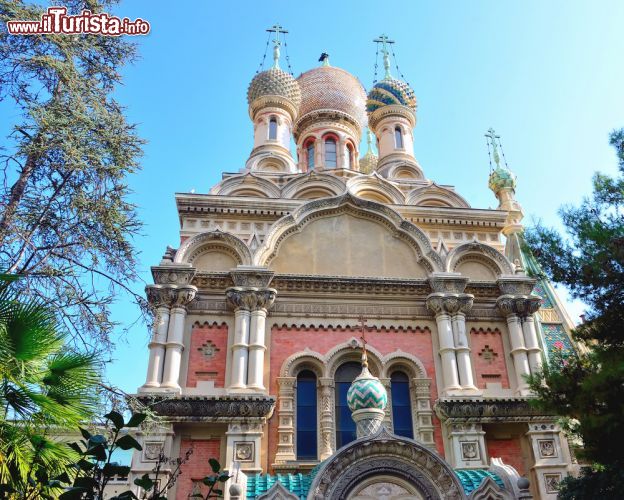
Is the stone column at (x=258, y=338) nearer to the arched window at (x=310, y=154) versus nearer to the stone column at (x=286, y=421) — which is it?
the stone column at (x=286, y=421)

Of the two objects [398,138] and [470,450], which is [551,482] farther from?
[398,138]

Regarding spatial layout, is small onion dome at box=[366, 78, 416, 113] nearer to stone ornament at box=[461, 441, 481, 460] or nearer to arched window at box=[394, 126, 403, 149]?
arched window at box=[394, 126, 403, 149]

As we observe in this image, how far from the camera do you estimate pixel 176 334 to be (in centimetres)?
1225

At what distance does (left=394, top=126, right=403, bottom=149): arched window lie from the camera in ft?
69.5

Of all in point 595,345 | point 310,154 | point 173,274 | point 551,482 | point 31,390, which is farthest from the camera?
point 310,154

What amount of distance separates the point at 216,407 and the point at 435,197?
9.15 meters

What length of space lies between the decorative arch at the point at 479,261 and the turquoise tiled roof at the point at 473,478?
5377 mm

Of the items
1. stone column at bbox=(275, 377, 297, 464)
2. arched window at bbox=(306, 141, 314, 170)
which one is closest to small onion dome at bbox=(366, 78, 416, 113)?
arched window at bbox=(306, 141, 314, 170)

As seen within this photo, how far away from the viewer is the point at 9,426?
522 centimetres

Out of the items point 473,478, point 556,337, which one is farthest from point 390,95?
point 473,478

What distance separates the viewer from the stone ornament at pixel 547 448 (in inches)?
454

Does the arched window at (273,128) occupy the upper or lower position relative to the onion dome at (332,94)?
lower

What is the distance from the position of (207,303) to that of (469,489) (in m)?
6.69

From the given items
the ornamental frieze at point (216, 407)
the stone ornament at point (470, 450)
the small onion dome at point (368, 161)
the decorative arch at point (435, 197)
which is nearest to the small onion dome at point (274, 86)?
the decorative arch at point (435, 197)
